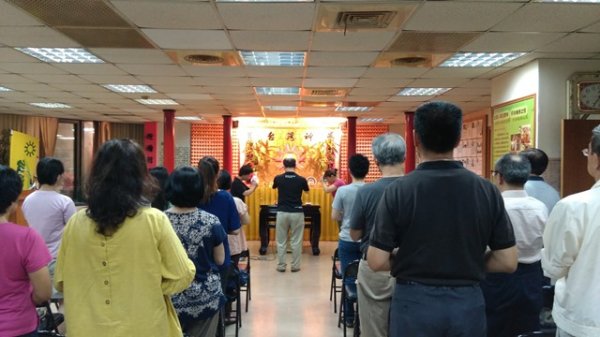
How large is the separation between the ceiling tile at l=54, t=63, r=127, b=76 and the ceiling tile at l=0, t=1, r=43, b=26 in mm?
1594

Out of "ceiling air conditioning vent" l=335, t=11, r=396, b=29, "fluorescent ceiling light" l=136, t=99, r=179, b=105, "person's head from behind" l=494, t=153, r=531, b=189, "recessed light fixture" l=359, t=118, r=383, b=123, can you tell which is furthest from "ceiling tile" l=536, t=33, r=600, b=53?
"recessed light fixture" l=359, t=118, r=383, b=123

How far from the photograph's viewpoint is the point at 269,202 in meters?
9.34

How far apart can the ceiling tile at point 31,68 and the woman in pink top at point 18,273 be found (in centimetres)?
455

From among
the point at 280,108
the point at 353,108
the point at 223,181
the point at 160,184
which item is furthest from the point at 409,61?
the point at 280,108

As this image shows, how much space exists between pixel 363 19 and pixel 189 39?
1.80 meters

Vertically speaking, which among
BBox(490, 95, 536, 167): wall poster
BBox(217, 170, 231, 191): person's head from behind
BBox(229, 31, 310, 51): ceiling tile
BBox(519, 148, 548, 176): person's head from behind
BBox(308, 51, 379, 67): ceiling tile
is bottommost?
BBox(217, 170, 231, 191): person's head from behind

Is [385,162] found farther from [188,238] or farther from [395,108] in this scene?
[395,108]

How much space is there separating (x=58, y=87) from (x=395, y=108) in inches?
257

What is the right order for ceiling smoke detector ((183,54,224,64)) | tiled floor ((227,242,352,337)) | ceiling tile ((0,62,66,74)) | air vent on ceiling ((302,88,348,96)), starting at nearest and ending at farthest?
1. tiled floor ((227,242,352,337))
2. ceiling smoke detector ((183,54,224,64))
3. ceiling tile ((0,62,66,74))
4. air vent on ceiling ((302,88,348,96))

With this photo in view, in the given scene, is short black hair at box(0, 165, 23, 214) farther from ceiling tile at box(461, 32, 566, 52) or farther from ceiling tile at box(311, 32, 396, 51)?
ceiling tile at box(461, 32, 566, 52)

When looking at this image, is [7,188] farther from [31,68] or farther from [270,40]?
[31,68]

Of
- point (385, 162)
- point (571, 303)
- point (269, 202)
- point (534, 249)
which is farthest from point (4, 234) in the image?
point (269, 202)

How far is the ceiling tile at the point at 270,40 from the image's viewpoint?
420 centimetres

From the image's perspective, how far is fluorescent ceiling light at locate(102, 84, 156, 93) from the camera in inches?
283
